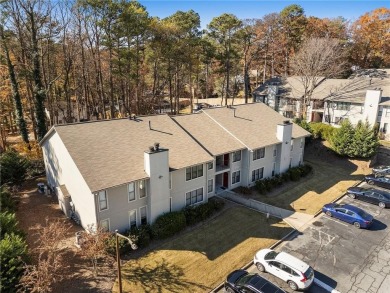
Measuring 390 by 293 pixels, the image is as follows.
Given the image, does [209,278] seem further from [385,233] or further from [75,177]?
[385,233]

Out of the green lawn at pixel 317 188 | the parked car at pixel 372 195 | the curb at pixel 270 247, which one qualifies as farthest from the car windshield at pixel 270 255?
the parked car at pixel 372 195

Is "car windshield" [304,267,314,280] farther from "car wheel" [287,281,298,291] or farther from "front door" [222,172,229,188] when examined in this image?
"front door" [222,172,229,188]

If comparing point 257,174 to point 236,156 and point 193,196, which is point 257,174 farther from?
point 193,196

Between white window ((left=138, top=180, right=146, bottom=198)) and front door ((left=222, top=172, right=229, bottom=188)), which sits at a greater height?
white window ((left=138, top=180, right=146, bottom=198))

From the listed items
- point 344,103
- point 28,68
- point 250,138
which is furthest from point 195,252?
point 344,103

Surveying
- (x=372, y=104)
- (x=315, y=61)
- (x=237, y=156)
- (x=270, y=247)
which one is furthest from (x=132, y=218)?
(x=372, y=104)

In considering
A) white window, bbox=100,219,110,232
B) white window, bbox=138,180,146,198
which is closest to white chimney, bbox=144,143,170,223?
white window, bbox=138,180,146,198

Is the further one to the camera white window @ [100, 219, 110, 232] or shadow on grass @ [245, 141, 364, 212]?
shadow on grass @ [245, 141, 364, 212]

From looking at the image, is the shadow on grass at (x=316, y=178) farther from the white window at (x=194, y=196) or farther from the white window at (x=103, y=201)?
the white window at (x=103, y=201)
